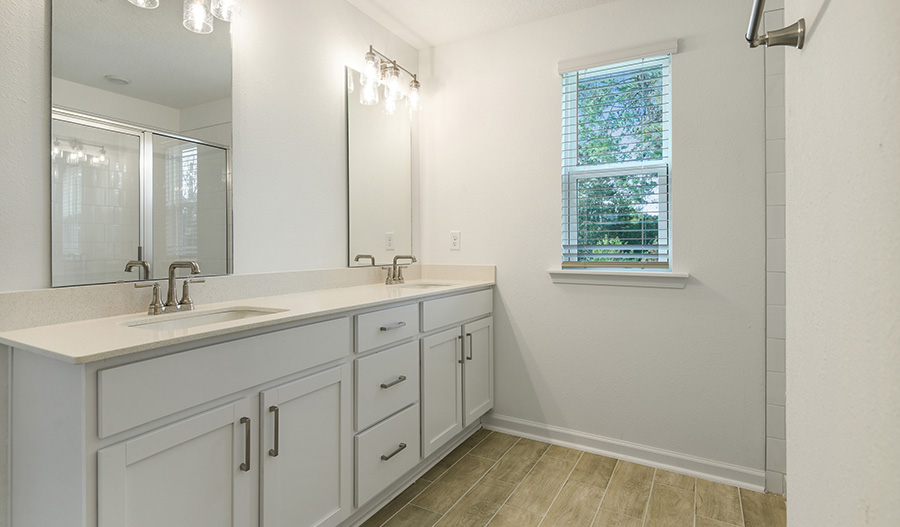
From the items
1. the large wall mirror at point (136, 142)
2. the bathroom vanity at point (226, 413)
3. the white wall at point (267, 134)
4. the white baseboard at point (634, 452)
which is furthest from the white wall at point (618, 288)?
the large wall mirror at point (136, 142)

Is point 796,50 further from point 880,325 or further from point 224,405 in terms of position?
point 224,405

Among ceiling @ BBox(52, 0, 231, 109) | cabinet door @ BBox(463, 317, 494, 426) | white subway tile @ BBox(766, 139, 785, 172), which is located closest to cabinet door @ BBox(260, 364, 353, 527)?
cabinet door @ BBox(463, 317, 494, 426)

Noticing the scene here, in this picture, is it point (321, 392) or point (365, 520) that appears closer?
point (321, 392)

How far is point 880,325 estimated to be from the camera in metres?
0.41

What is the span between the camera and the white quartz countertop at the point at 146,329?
0.99 meters

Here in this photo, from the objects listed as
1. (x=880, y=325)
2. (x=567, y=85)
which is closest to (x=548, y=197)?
(x=567, y=85)

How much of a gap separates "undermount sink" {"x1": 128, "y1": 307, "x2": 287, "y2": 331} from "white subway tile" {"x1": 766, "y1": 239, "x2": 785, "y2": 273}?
205cm

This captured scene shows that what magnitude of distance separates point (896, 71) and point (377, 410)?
170 cm

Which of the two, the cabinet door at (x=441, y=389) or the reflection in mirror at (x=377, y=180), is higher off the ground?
the reflection in mirror at (x=377, y=180)

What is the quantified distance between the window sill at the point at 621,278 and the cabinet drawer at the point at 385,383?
94 centimetres

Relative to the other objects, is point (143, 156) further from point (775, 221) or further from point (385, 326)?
point (775, 221)

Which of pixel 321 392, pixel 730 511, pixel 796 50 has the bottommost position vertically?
pixel 730 511

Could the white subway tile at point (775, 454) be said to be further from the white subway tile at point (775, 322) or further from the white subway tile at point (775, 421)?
the white subway tile at point (775, 322)

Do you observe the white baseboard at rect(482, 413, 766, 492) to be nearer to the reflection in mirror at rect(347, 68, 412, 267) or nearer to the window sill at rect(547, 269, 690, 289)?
the window sill at rect(547, 269, 690, 289)
